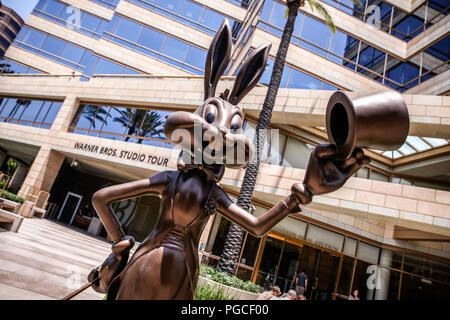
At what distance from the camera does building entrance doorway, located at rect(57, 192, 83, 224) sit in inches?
661

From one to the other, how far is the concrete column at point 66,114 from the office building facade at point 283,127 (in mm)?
70

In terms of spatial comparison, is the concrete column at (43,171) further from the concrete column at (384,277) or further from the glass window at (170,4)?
the concrete column at (384,277)

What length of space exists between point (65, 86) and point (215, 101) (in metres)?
16.4

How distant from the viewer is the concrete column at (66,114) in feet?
46.4

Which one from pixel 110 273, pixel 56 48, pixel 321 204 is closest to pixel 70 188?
pixel 56 48

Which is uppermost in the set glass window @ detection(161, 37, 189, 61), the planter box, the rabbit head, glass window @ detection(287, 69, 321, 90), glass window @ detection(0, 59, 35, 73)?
glass window @ detection(161, 37, 189, 61)

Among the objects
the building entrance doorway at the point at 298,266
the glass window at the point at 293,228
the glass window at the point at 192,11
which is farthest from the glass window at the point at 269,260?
the glass window at the point at 192,11

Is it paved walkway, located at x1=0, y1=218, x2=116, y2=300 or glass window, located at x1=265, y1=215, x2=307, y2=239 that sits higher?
glass window, located at x1=265, y1=215, x2=307, y2=239

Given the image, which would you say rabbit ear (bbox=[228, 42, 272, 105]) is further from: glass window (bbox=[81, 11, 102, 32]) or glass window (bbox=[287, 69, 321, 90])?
glass window (bbox=[81, 11, 102, 32])

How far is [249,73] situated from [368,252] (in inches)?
577

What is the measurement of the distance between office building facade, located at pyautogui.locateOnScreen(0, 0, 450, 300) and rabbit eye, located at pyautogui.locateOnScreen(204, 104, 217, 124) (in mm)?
8400

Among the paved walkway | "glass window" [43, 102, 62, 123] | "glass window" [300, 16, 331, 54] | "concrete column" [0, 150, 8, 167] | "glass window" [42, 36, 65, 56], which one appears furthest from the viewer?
"glass window" [42, 36, 65, 56]

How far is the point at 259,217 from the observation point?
1.57m

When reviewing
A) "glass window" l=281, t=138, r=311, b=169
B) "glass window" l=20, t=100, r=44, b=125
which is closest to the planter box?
"glass window" l=281, t=138, r=311, b=169
